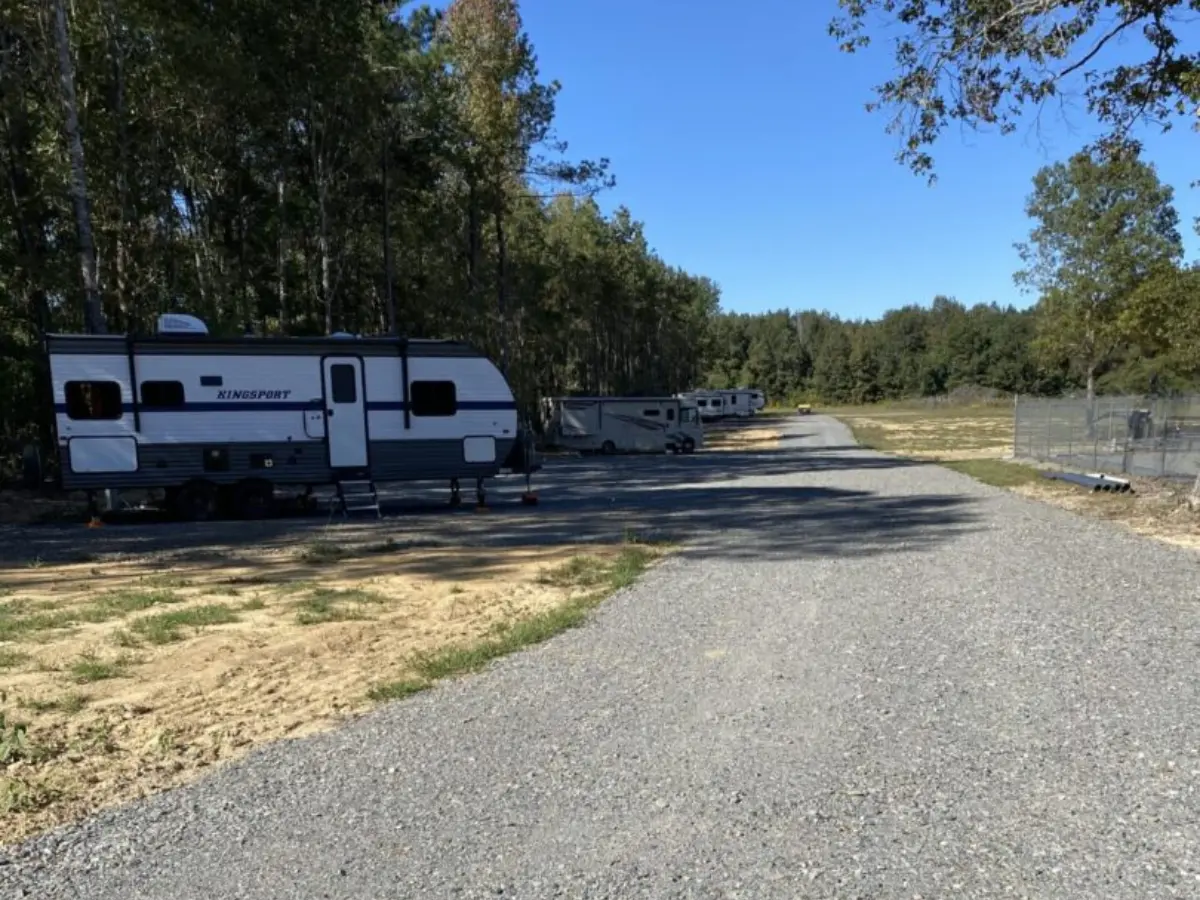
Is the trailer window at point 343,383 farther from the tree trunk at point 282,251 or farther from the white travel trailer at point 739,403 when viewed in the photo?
the white travel trailer at point 739,403

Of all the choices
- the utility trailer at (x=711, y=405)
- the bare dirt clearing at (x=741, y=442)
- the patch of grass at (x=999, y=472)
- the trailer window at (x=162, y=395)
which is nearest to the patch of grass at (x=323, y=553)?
the trailer window at (x=162, y=395)

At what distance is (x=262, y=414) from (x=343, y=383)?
4.98ft

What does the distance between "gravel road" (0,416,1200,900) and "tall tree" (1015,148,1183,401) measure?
108 ft

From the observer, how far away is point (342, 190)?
2684 centimetres

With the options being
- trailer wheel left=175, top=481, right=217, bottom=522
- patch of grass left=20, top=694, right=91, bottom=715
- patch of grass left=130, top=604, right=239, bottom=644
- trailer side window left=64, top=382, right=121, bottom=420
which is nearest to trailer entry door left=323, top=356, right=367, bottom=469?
trailer wheel left=175, top=481, right=217, bottom=522

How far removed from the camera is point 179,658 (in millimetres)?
6320

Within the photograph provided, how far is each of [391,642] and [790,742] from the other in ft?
11.7

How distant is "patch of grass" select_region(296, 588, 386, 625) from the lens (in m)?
7.58

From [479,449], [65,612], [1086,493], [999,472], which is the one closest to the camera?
[65,612]

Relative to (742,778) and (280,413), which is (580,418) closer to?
(280,413)

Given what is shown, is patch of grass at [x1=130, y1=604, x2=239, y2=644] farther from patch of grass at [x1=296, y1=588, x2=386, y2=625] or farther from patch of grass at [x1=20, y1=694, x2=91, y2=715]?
patch of grass at [x1=20, y1=694, x2=91, y2=715]

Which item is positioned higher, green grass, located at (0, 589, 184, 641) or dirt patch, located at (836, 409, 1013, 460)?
green grass, located at (0, 589, 184, 641)

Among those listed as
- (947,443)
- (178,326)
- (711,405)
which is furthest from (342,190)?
(711,405)

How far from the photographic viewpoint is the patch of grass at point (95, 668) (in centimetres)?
580
